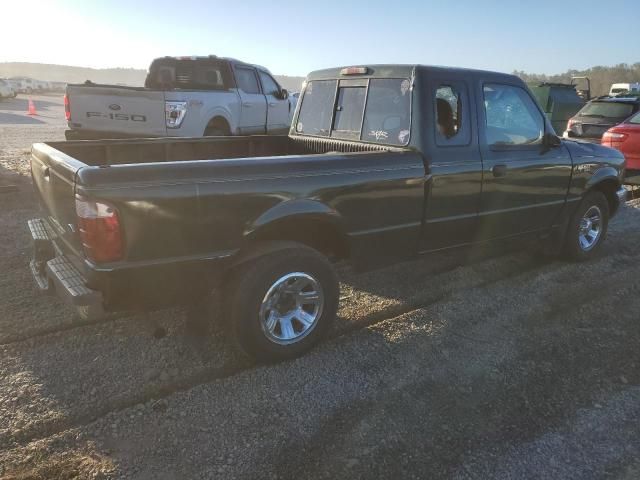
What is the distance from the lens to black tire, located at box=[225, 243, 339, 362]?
3184 millimetres

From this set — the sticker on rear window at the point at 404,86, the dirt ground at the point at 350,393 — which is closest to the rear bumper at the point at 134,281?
the dirt ground at the point at 350,393

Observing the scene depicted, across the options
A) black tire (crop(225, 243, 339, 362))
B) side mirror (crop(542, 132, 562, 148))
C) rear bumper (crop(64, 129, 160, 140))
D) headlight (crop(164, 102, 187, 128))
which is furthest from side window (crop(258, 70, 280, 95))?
black tire (crop(225, 243, 339, 362))

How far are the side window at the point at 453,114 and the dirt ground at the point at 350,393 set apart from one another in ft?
4.73

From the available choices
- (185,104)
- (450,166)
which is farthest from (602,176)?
(185,104)

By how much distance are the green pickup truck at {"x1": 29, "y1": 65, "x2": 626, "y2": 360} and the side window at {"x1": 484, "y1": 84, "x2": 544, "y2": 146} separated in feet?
0.05

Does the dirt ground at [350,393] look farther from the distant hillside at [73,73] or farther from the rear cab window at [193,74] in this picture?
the distant hillside at [73,73]

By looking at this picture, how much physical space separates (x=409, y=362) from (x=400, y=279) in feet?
5.05

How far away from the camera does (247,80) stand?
33.3ft

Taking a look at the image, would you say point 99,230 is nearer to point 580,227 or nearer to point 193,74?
point 580,227

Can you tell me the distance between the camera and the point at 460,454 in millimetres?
2654

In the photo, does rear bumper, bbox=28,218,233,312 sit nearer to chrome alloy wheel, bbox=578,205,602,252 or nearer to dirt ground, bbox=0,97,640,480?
dirt ground, bbox=0,97,640,480

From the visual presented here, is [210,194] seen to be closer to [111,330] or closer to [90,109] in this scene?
[111,330]

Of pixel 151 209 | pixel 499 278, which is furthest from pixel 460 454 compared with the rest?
pixel 499 278

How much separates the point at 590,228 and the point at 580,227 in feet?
0.98
